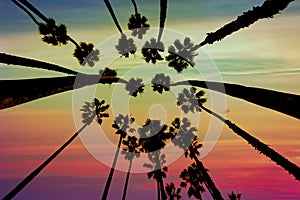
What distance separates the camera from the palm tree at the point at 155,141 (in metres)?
10.7

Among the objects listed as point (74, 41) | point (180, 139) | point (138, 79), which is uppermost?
point (74, 41)

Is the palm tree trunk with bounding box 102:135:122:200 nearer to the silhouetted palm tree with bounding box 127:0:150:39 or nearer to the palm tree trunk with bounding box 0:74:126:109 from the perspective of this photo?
the silhouetted palm tree with bounding box 127:0:150:39

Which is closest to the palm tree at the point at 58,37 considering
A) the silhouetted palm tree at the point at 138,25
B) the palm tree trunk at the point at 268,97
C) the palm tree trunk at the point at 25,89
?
the silhouetted palm tree at the point at 138,25

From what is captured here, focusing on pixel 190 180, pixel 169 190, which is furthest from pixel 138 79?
pixel 169 190

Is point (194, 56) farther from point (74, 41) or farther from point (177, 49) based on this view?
point (74, 41)

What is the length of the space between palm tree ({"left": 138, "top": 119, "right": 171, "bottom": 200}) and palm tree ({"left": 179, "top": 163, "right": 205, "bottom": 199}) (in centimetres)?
54

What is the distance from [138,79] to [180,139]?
5.90 feet

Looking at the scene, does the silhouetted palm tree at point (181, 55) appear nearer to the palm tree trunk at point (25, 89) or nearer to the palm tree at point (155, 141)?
the palm tree at point (155, 141)

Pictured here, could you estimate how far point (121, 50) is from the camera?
972 centimetres

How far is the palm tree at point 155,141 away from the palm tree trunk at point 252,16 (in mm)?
4594

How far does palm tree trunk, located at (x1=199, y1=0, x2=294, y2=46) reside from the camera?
16.0 ft

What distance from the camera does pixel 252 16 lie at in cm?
530

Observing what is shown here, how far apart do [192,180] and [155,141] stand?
4.22 ft

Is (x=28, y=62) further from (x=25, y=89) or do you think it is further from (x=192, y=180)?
(x=192, y=180)
